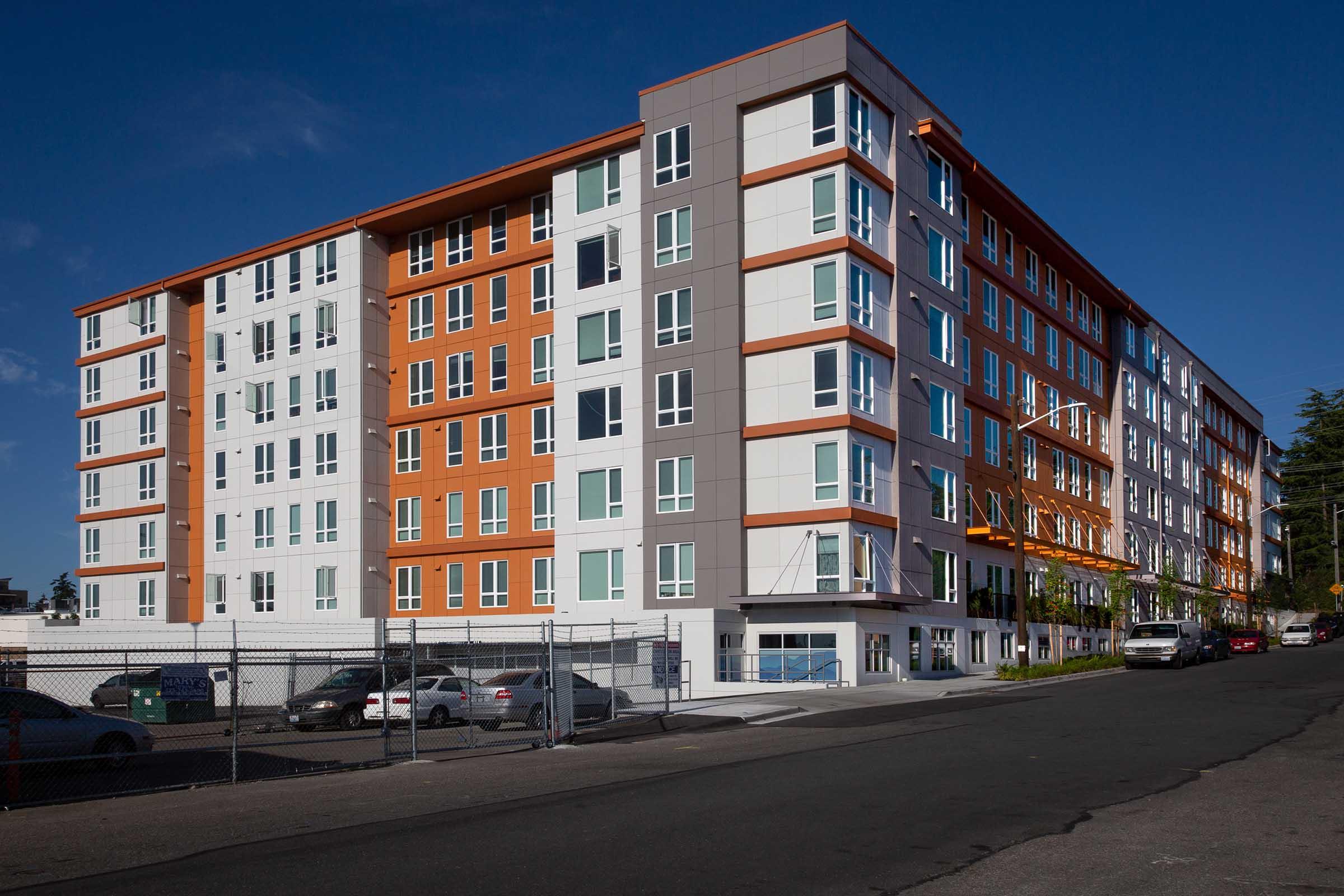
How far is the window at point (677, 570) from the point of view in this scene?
44.1 m

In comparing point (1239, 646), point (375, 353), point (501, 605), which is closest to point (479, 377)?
point (375, 353)

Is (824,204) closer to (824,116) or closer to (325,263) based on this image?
(824,116)

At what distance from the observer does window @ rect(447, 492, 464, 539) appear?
5253cm

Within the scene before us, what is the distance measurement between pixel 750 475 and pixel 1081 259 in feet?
95.1

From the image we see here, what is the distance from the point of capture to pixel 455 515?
52.7 meters

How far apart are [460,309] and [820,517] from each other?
66.9 ft

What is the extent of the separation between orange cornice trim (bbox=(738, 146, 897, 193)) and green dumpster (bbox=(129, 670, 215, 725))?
28662 millimetres

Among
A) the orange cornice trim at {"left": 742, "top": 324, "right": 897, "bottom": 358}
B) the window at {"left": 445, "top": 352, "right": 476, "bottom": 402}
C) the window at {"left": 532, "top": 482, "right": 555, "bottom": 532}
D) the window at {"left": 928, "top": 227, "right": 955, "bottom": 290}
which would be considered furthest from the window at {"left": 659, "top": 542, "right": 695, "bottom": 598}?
the window at {"left": 928, "top": 227, "right": 955, "bottom": 290}

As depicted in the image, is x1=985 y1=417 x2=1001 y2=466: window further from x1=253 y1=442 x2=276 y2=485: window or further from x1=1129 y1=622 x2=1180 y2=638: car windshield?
x1=253 y1=442 x2=276 y2=485: window

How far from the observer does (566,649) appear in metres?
23.4

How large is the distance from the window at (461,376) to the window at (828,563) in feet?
60.1

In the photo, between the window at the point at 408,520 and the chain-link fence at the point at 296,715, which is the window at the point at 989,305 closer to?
the chain-link fence at the point at 296,715

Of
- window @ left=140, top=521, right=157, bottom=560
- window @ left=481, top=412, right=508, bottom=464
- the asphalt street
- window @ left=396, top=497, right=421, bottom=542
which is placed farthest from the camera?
window @ left=140, top=521, right=157, bottom=560

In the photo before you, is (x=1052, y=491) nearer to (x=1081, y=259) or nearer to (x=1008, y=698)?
(x=1081, y=259)
